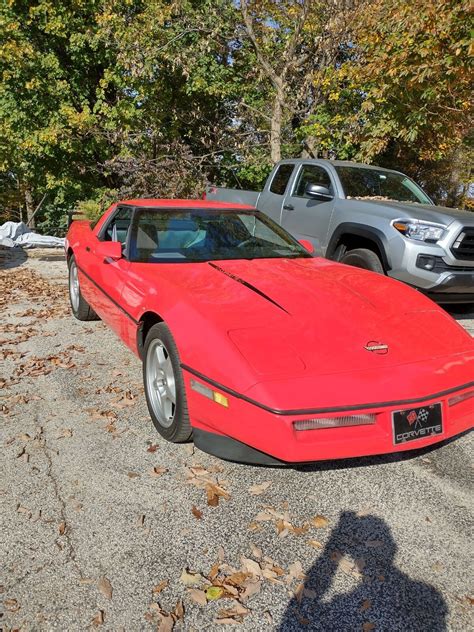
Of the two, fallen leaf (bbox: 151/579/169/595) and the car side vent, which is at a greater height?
the car side vent

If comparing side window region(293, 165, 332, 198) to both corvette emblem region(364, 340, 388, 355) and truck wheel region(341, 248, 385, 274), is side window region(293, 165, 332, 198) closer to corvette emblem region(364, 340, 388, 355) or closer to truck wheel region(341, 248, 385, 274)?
truck wheel region(341, 248, 385, 274)

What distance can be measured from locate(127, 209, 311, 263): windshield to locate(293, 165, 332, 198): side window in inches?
111

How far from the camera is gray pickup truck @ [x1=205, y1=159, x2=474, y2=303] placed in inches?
217

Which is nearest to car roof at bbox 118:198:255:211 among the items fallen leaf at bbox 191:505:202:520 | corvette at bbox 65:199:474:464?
corvette at bbox 65:199:474:464

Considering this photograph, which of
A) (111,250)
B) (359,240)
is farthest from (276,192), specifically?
(111,250)

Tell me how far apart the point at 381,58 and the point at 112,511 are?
9518mm

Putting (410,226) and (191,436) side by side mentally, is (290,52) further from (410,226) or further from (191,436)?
(191,436)

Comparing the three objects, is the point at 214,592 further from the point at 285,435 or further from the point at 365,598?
the point at 285,435

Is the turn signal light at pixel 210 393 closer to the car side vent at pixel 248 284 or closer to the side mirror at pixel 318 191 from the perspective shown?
the car side vent at pixel 248 284

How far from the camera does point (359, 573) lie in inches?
89.2

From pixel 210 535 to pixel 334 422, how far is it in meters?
0.81

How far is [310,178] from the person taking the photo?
7426mm

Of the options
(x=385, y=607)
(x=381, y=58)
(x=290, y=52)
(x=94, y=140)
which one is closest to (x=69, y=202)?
(x=94, y=140)

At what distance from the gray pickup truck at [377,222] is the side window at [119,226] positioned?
102 inches
